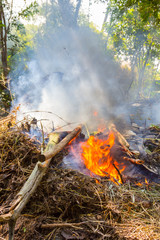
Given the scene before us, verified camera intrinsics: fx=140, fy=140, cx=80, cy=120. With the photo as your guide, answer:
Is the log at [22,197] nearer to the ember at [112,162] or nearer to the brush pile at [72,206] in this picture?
the brush pile at [72,206]

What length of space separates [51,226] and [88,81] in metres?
12.6

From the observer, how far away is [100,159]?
3.45 meters

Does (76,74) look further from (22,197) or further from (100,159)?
(22,197)

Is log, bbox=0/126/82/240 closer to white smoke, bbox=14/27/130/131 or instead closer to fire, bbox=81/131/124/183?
fire, bbox=81/131/124/183

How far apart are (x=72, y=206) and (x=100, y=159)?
1.60 meters

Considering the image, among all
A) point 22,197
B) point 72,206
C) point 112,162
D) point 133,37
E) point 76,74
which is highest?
point 133,37

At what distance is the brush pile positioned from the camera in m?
1.73

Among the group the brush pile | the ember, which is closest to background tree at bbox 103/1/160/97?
the ember

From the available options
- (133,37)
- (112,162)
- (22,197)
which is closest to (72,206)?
(22,197)

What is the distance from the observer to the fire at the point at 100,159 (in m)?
3.10

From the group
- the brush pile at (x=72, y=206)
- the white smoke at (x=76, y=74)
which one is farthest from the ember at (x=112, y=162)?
the white smoke at (x=76, y=74)

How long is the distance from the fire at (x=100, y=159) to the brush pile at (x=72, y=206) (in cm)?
50

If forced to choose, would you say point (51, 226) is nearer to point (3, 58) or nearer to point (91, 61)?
point (3, 58)

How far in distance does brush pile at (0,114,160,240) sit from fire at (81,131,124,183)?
19.7 inches
